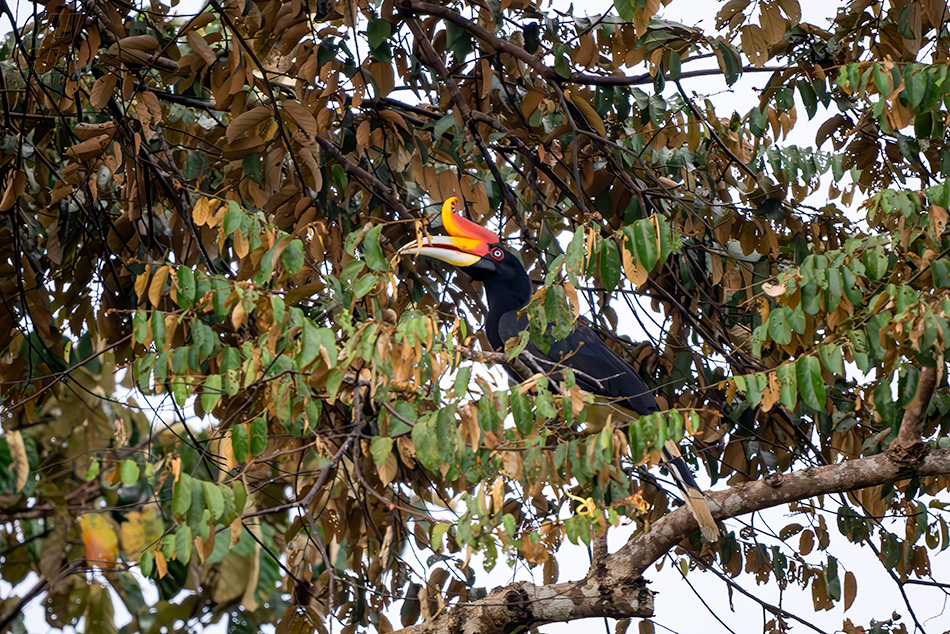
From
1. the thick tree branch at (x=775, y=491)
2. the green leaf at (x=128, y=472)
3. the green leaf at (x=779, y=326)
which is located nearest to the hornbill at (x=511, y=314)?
the thick tree branch at (x=775, y=491)

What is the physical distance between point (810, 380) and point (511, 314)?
187 cm

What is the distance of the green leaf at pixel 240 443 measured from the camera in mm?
2109

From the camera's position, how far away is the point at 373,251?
7.86ft

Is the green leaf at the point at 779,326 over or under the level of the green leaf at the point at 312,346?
over

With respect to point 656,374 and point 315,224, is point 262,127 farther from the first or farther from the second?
point 656,374

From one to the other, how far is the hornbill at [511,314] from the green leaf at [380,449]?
3.53 ft

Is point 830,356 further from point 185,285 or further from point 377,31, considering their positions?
point 377,31

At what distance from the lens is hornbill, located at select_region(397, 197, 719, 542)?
3547mm

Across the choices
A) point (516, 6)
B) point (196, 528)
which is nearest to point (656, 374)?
point (516, 6)

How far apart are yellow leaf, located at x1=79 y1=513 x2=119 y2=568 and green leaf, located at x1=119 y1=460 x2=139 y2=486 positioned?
1.19 ft

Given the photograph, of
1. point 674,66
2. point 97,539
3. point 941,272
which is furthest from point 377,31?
point 97,539

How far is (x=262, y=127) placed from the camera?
3.08 metres

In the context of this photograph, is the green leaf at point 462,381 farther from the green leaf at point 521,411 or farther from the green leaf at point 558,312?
the green leaf at point 558,312

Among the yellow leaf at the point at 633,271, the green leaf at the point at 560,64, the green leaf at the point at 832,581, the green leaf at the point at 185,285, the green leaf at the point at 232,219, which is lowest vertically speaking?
the green leaf at the point at 832,581
